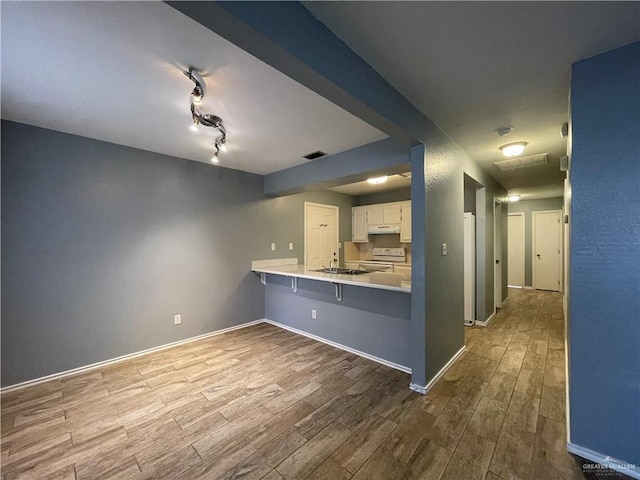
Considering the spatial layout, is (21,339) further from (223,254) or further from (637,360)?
(637,360)

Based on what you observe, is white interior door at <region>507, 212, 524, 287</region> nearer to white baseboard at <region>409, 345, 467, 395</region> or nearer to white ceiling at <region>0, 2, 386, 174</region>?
A: white baseboard at <region>409, 345, 467, 395</region>

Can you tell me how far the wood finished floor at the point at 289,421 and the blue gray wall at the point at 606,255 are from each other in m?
0.39

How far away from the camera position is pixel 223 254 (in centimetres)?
396

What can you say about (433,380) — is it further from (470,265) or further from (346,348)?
(470,265)

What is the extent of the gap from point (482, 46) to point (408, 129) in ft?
2.20

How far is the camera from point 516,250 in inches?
289

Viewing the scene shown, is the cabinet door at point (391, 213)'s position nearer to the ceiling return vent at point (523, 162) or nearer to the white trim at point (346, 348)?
the ceiling return vent at point (523, 162)

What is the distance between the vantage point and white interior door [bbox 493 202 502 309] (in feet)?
16.1

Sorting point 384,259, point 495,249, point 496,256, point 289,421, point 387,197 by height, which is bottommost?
point 289,421

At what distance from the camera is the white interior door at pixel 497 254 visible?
4918mm

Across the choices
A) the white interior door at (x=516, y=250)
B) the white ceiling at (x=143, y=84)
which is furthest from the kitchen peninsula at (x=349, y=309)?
the white interior door at (x=516, y=250)

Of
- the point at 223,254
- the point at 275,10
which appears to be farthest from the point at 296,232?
the point at 275,10

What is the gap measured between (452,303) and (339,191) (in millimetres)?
3615

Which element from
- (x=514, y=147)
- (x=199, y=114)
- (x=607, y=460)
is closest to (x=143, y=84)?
(x=199, y=114)
